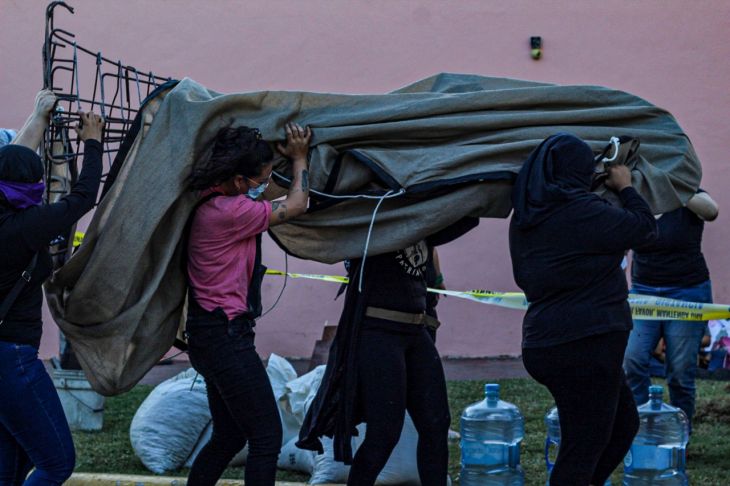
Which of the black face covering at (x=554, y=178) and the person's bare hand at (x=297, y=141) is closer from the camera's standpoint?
the black face covering at (x=554, y=178)

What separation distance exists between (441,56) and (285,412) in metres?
5.20

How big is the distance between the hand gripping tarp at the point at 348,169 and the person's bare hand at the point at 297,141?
0.15 feet

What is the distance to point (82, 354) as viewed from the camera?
16.0ft

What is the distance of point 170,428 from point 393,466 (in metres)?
1.54

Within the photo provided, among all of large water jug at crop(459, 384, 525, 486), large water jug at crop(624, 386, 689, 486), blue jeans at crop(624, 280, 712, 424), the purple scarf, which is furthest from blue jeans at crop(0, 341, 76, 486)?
blue jeans at crop(624, 280, 712, 424)

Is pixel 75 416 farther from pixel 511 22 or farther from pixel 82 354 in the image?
pixel 511 22

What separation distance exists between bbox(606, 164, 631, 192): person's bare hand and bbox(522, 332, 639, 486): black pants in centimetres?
64

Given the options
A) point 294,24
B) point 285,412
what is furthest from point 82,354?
point 294,24

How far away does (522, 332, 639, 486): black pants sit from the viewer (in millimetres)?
4516

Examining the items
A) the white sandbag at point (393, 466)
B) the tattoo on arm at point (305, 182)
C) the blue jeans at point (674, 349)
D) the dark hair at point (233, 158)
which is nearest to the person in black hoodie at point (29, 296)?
the dark hair at point (233, 158)

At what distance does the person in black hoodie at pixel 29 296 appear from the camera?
4.44 metres

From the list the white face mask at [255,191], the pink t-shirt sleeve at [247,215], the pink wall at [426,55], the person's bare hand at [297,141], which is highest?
the pink wall at [426,55]

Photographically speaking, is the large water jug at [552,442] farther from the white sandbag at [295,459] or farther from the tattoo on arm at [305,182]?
the tattoo on arm at [305,182]

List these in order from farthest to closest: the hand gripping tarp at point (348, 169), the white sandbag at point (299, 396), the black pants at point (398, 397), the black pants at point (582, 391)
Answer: the white sandbag at point (299, 396), the black pants at point (398, 397), the hand gripping tarp at point (348, 169), the black pants at point (582, 391)
